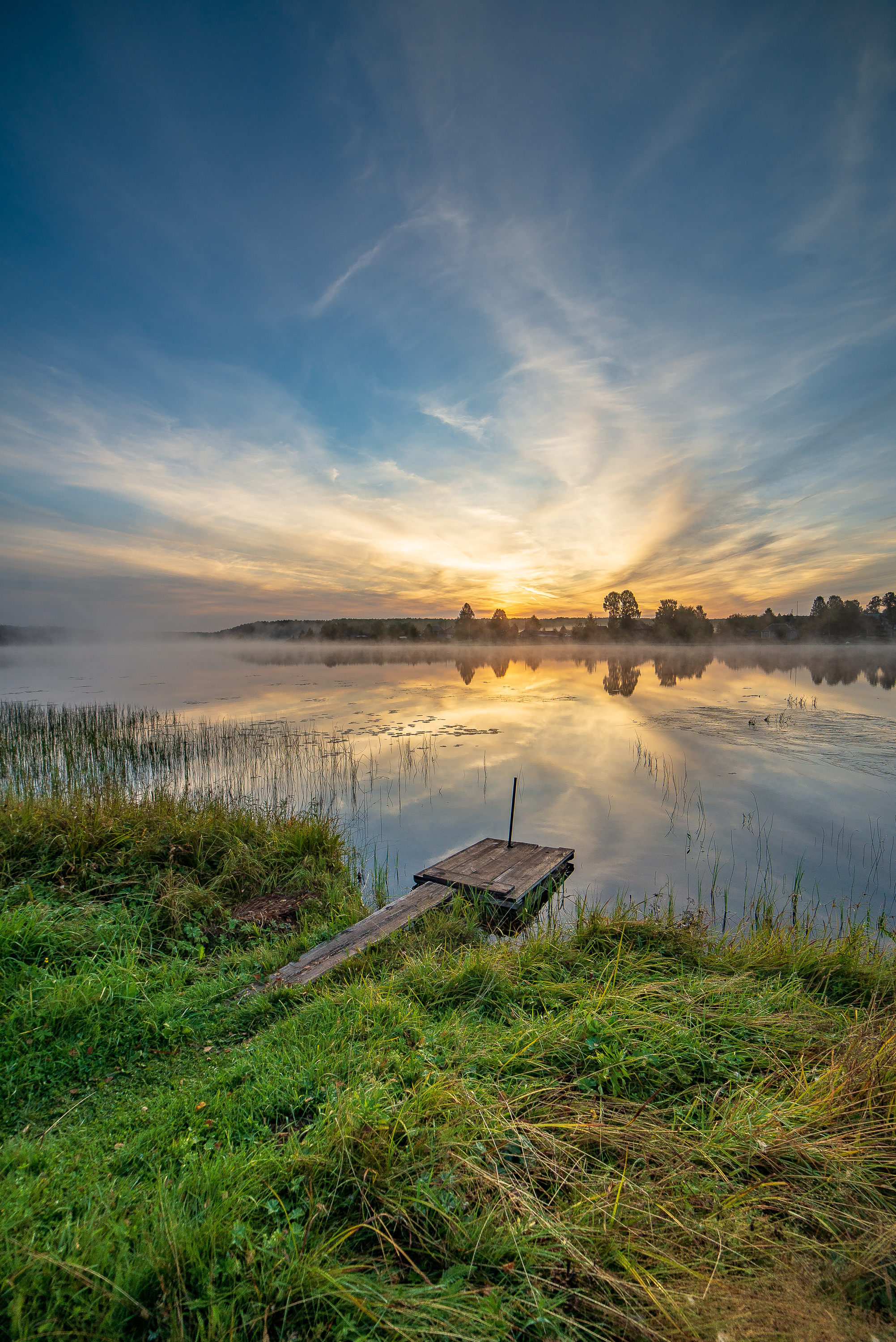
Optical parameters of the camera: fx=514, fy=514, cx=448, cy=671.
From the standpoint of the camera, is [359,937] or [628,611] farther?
[628,611]

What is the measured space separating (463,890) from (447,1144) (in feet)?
14.3

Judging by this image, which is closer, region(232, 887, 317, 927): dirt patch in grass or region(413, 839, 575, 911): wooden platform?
region(232, 887, 317, 927): dirt patch in grass

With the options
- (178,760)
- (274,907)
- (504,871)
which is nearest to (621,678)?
(178,760)

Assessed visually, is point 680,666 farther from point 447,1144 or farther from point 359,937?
point 447,1144

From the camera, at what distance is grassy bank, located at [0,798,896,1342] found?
5.63 feet

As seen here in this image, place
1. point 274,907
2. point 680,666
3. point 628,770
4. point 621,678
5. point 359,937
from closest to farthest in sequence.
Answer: point 359,937 → point 274,907 → point 628,770 → point 621,678 → point 680,666

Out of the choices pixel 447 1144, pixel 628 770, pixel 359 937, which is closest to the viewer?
pixel 447 1144

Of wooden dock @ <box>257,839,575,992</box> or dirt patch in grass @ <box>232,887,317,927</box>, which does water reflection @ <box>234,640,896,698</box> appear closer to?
wooden dock @ <box>257,839,575,992</box>

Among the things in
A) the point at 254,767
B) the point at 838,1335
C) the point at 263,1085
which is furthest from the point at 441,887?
the point at 254,767

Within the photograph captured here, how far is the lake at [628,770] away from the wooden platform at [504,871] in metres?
0.44

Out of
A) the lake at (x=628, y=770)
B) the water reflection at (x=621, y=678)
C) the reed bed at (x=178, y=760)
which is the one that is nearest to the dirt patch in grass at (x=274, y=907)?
the lake at (x=628, y=770)

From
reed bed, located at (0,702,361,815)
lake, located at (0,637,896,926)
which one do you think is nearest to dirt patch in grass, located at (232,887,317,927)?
lake, located at (0,637,896,926)

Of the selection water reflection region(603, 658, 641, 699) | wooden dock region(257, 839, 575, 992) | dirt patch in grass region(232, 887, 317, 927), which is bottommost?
dirt patch in grass region(232, 887, 317, 927)

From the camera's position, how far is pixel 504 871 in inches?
278
